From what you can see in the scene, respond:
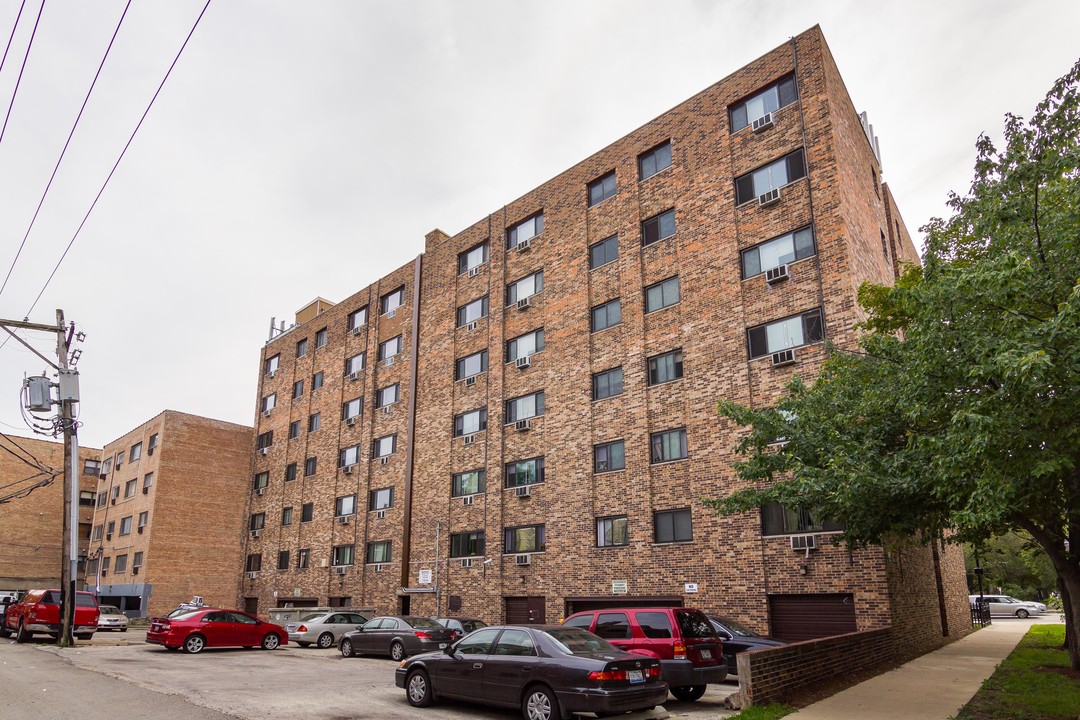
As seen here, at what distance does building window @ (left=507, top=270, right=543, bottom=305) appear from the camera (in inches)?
1129

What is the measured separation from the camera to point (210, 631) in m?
22.3

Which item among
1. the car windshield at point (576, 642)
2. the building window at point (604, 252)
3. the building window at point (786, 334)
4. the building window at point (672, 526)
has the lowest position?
the car windshield at point (576, 642)

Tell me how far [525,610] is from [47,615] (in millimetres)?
16187

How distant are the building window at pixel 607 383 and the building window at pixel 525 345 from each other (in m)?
3.44

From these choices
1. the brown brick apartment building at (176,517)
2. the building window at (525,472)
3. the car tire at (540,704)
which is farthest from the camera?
the brown brick apartment building at (176,517)

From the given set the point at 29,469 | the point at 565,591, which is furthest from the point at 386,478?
the point at 29,469

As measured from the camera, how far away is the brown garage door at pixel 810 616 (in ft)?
58.1

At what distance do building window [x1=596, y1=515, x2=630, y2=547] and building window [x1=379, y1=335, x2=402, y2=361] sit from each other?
15.7 m

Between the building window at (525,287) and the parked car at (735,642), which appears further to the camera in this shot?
the building window at (525,287)

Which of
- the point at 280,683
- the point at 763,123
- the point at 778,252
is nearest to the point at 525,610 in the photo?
the point at 280,683

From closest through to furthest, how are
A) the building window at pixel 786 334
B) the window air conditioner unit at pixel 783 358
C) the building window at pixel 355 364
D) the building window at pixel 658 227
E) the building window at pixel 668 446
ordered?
1. the building window at pixel 786 334
2. the window air conditioner unit at pixel 783 358
3. the building window at pixel 668 446
4. the building window at pixel 658 227
5. the building window at pixel 355 364

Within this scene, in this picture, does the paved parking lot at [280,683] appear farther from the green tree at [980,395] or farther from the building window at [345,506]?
the building window at [345,506]

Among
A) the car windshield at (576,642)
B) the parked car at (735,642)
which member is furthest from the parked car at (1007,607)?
the car windshield at (576,642)

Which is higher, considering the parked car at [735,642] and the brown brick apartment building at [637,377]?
the brown brick apartment building at [637,377]
